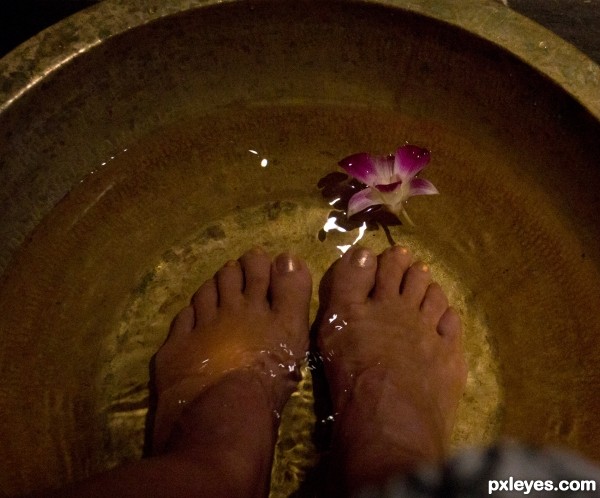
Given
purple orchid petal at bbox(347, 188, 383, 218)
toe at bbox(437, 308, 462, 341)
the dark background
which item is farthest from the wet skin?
the dark background

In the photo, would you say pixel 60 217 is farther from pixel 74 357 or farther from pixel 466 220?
pixel 466 220

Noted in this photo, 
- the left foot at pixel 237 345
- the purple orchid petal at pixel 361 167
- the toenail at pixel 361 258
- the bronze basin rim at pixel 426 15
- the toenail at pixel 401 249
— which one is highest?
the bronze basin rim at pixel 426 15

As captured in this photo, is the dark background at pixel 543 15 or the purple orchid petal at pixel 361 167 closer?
the purple orchid petal at pixel 361 167

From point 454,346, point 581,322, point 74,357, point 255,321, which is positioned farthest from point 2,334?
point 581,322

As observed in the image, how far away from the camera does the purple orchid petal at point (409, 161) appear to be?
1062 mm

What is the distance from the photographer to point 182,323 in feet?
3.73

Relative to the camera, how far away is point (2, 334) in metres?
1.00

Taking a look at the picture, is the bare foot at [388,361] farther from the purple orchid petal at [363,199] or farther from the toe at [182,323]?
the toe at [182,323]

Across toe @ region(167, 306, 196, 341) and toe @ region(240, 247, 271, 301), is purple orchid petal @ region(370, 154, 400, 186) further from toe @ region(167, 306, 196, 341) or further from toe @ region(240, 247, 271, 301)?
toe @ region(167, 306, 196, 341)

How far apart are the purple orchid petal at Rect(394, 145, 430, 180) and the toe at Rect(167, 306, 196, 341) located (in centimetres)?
52

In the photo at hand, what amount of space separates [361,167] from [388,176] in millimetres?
58

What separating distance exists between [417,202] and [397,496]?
58 cm

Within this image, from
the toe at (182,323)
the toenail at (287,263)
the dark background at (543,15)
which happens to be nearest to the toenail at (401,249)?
the toenail at (287,263)

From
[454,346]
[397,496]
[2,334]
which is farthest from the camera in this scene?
[454,346]
